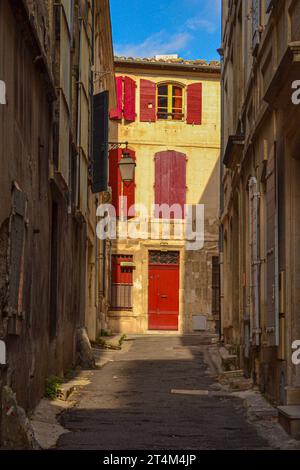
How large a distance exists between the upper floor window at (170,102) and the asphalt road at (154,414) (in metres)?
16.2

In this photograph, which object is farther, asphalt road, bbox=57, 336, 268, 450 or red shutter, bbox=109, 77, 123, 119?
red shutter, bbox=109, 77, 123, 119

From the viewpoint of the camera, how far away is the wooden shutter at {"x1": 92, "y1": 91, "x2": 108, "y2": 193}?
1966 cm

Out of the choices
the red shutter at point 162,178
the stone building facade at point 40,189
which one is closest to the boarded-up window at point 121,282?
the red shutter at point 162,178

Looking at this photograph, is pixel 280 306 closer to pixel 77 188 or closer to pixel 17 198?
pixel 17 198

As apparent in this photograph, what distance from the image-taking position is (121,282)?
30.2 meters

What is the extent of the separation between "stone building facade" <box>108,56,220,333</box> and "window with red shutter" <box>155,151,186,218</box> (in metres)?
0.03

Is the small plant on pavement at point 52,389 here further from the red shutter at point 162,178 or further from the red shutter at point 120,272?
the red shutter at point 162,178

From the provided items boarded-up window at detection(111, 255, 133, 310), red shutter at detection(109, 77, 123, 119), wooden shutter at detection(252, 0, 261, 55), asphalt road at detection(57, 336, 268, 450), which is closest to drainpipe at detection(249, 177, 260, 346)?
asphalt road at detection(57, 336, 268, 450)

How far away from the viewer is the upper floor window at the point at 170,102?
3148 centimetres

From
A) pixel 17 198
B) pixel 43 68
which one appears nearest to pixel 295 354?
pixel 17 198

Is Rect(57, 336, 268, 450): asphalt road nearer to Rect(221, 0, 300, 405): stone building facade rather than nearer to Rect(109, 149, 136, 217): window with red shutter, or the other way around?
Rect(221, 0, 300, 405): stone building facade

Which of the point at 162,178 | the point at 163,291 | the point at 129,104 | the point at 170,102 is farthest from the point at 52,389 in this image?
the point at 170,102

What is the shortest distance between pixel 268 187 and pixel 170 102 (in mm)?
21550

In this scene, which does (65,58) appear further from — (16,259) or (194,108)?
(194,108)
